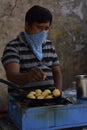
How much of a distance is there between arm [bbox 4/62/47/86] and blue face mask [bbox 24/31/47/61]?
0.65 feet

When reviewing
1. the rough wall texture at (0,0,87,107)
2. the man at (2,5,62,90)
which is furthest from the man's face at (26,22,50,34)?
the rough wall texture at (0,0,87,107)

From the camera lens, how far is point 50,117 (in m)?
1.84

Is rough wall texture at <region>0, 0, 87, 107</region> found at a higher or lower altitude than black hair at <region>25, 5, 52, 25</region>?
lower

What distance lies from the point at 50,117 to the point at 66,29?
2582 mm

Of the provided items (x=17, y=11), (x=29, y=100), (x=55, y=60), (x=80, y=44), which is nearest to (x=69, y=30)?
(x=80, y=44)

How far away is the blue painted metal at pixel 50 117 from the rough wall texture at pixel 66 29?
2147mm

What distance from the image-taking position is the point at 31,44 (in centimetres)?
232

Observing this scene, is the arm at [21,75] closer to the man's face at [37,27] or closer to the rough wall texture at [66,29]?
the man's face at [37,27]

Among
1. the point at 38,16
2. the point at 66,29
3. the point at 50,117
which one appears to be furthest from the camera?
the point at 66,29

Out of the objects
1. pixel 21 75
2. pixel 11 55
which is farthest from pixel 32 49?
pixel 21 75

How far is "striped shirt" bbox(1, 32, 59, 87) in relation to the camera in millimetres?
2222

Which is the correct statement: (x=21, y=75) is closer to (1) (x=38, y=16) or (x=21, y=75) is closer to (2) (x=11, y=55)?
(2) (x=11, y=55)

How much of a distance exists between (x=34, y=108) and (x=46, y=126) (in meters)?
0.13

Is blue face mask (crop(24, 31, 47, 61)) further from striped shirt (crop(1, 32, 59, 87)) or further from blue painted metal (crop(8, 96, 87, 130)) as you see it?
blue painted metal (crop(8, 96, 87, 130))
